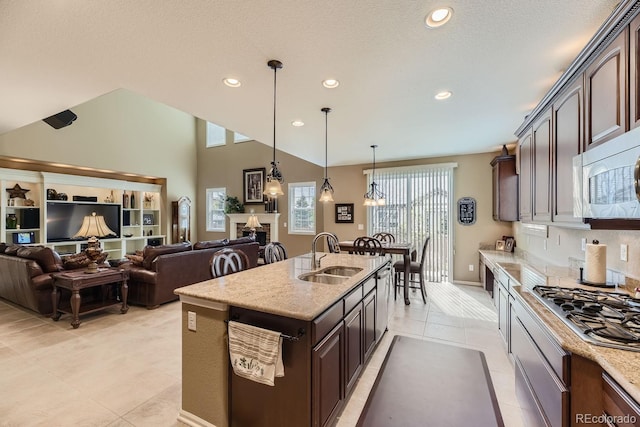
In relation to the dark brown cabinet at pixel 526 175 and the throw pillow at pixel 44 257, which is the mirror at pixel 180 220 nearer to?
the throw pillow at pixel 44 257

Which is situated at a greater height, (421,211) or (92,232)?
(421,211)

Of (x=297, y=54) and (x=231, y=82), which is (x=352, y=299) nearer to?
(x=297, y=54)

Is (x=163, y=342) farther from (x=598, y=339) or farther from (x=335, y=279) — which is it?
(x=598, y=339)

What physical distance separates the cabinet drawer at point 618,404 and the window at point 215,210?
28.4 feet

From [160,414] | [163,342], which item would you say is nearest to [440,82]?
[160,414]

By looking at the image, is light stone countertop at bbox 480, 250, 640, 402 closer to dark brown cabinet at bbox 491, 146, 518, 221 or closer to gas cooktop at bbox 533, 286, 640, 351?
gas cooktop at bbox 533, 286, 640, 351

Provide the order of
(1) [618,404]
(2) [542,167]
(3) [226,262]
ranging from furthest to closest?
(3) [226,262]
(2) [542,167]
(1) [618,404]

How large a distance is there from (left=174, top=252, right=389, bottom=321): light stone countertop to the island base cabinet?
0.08 m

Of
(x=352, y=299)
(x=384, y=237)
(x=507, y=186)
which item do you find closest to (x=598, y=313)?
(x=352, y=299)

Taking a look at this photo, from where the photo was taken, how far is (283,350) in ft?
5.03

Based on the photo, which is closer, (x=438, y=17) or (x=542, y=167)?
(x=438, y=17)

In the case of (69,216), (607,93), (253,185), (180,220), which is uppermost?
(253,185)

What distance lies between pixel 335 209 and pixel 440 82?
171 inches

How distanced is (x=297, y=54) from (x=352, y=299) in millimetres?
1960
